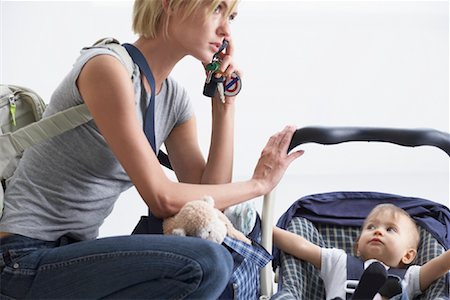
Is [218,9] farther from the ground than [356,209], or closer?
farther from the ground

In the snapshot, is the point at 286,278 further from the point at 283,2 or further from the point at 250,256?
the point at 283,2

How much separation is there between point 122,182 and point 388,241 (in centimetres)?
69

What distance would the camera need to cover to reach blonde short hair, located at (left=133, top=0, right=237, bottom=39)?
65.8 inches

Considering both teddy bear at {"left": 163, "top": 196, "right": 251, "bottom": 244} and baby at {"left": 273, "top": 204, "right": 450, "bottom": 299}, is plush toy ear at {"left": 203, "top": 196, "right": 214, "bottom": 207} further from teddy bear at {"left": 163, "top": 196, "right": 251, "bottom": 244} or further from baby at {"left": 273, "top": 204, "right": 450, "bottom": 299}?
baby at {"left": 273, "top": 204, "right": 450, "bottom": 299}

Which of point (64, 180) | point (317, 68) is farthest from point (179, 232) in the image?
point (317, 68)

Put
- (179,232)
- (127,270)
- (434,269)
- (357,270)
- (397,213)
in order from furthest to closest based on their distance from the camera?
1. (397,213)
2. (357,270)
3. (434,269)
4. (179,232)
5. (127,270)

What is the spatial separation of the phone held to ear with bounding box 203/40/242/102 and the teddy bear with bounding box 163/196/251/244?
1.13 ft

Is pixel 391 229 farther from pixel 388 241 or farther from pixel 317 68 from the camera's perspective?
pixel 317 68

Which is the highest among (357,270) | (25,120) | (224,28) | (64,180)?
(224,28)

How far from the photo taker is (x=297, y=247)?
1.82 metres

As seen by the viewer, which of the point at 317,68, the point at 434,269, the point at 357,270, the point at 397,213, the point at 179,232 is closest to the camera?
the point at 179,232

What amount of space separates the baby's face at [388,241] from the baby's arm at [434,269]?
0.14 metres

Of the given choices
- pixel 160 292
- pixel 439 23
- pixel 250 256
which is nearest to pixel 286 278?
pixel 250 256

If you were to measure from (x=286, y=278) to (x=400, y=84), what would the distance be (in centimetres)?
258
